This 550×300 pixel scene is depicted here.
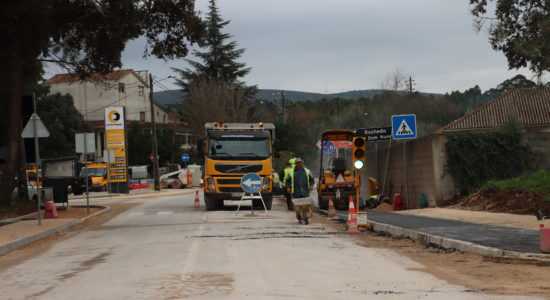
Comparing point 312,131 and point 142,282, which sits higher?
point 312,131

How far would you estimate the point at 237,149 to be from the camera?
1048 inches

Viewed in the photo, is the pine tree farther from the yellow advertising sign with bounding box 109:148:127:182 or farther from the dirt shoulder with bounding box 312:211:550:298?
the dirt shoulder with bounding box 312:211:550:298

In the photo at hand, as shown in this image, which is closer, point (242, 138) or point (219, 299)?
point (219, 299)

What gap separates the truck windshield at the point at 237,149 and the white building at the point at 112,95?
5830cm

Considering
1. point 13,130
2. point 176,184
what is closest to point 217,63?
point 176,184

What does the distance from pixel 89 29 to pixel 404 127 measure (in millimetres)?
11132

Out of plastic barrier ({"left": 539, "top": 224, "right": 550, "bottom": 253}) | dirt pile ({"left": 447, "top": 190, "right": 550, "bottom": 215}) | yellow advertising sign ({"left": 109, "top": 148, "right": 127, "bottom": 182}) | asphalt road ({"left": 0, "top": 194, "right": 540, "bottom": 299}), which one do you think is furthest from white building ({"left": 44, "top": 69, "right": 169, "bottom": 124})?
plastic barrier ({"left": 539, "top": 224, "right": 550, "bottom": 253})

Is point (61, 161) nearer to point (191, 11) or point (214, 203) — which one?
point (214, 203)

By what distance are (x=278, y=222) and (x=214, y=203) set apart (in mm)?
7190

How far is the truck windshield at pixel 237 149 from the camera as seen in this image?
26.5 meters

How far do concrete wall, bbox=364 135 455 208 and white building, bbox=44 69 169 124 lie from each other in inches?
2242

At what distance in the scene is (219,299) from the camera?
7.80 m

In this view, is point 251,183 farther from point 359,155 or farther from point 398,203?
point 359,155

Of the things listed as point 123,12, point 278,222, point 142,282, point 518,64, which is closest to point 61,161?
point 123,12
